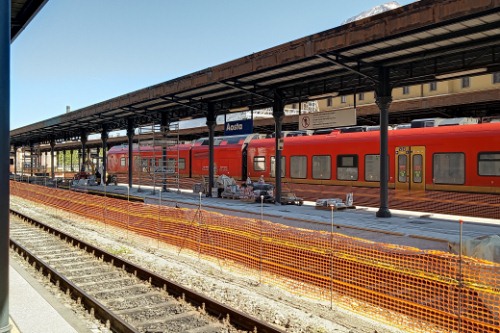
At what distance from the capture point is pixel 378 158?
2045cm

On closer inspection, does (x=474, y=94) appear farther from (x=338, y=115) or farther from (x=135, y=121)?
(x=135, y=121)

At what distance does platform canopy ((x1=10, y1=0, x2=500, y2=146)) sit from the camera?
11656 mm

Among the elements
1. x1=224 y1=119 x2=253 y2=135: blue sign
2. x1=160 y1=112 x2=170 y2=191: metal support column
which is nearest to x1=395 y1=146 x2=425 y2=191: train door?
x1=224 y1=119 x2=253 y2=135: blue sign

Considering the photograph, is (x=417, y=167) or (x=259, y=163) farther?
(x=259, y=163)

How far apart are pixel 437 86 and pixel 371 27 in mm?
36511

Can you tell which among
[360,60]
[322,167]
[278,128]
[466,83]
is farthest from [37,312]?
[466,83]

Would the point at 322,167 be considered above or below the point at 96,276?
above

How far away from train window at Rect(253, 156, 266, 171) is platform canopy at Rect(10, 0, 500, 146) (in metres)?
3.80

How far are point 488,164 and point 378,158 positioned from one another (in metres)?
5.09

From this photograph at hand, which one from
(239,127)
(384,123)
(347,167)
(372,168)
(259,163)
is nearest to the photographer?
(384,123)

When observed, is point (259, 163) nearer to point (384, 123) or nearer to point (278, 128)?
point (278, 128)

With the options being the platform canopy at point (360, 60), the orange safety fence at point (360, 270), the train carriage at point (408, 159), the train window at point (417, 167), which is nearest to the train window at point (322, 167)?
the train carriage at point (408, 159)

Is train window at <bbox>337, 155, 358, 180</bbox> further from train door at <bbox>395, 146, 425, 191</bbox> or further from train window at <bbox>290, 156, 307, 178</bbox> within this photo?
train window at <bbox>290, 156, 307, 178</bbox>

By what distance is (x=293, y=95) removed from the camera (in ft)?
69.8
